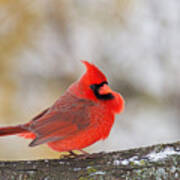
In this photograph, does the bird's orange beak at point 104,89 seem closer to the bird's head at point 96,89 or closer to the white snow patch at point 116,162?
the bird's head at point 96,89

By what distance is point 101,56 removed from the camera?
14.9ft

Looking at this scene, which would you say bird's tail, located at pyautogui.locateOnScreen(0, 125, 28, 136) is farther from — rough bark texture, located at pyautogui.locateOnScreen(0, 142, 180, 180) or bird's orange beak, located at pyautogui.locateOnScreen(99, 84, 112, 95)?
bird's orange beak, located at pyautogui.locateOnScreen(99, 84, 112, 95)

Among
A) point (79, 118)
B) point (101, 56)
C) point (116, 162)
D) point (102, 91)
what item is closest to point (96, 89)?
point (102, 91)

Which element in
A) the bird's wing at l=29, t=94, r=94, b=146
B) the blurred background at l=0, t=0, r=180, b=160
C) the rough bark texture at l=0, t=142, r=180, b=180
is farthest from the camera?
the blurred background at l=0, t=0, r=180, b=160

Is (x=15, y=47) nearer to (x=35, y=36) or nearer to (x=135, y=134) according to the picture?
(x=35, y=36)

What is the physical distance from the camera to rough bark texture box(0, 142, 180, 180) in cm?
213

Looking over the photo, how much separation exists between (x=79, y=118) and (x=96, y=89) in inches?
7.0

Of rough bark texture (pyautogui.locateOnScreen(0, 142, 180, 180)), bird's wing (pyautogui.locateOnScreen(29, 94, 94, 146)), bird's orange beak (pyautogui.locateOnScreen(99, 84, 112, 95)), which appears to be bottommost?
rough bark texture (pyautogui.locateOnScreen(0, 142, 180, 180))

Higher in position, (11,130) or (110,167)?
(11,130)

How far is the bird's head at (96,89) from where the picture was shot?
7.61ft

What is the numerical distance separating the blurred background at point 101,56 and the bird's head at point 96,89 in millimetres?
1897

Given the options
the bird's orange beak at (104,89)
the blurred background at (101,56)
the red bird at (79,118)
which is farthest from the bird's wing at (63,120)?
the blurred background at (101,56)

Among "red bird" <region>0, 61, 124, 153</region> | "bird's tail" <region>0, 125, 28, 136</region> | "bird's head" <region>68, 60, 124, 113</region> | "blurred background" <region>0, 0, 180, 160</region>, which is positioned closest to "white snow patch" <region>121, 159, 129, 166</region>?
"red bird" <region>0, 61, 124, 153</region>

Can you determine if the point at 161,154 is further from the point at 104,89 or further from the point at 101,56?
the point at 101,56
